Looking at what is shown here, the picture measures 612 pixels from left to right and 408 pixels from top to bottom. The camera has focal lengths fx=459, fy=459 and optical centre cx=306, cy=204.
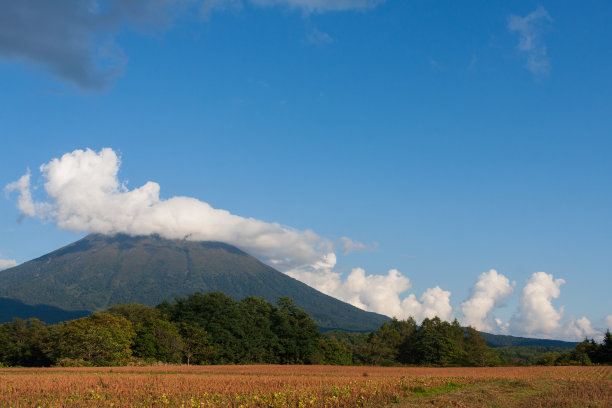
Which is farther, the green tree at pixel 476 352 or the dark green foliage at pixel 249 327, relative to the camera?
the green tree at pixel 476 352

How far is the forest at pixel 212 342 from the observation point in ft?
224

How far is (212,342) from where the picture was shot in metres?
85.8

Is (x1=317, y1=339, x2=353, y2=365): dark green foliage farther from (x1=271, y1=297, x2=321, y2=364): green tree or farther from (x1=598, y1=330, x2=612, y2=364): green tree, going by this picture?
(x1=598, y1=330, x2=612, y2=364): green tree

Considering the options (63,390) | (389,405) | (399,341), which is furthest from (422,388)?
(399,341)

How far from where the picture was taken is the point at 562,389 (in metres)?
27.5

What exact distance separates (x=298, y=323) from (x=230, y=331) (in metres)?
17.9

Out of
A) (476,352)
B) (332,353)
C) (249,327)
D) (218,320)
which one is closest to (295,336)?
(249,327)

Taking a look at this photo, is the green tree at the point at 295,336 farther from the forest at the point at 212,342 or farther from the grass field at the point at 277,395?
the grass field at the point at 277,395

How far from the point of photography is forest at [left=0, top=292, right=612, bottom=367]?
224 ft

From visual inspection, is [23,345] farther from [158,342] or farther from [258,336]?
[258,336]

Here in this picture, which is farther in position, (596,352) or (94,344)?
(596,352)

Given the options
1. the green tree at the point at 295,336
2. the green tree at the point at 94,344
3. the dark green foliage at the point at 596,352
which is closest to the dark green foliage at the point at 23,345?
the green tree at the point at 94,344

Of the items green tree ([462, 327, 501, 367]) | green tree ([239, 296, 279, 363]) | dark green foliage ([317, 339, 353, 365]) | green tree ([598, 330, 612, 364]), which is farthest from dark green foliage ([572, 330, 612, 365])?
green tree ([239, 296, 279, 363])

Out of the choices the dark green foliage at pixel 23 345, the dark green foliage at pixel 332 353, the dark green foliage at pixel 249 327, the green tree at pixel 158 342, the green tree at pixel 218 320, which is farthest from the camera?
the dark green foliage at pixel 332 353
